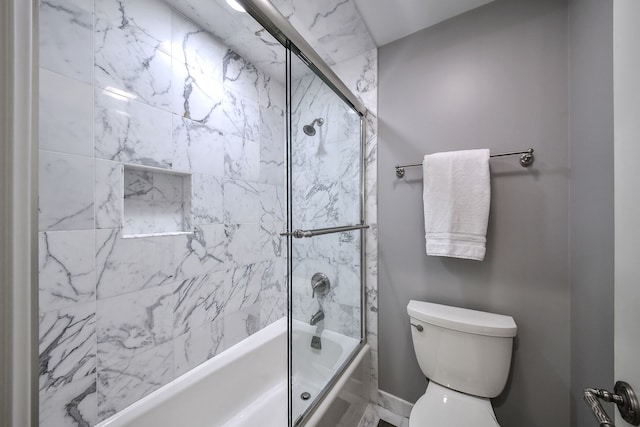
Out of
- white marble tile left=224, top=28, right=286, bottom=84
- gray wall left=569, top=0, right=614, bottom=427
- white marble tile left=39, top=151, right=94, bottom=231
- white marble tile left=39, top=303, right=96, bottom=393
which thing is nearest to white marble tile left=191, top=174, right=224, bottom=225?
white marble tile left=39, top=151, right=94, bottom=231

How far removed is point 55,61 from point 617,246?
1.78 metres

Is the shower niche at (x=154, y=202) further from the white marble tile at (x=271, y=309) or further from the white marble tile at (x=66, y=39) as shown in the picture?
the white marble tile at (x=271, y=309)

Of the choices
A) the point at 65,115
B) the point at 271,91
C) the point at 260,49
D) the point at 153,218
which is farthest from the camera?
the point at 271,91

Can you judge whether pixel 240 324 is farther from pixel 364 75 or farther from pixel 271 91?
pixel 364 75

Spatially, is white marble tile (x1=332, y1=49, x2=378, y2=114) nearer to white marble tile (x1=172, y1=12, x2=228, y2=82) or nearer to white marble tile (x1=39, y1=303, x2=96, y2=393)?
white marble tile (x1=172, y1=12, x2=228, y2=82)

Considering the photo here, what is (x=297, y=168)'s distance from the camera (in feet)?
3.42

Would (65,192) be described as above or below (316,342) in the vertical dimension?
above

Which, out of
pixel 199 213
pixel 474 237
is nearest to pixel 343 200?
pixel 474 237

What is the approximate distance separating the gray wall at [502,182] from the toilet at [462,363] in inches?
6.3

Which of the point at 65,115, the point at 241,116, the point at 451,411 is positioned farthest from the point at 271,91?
the point at 451,411

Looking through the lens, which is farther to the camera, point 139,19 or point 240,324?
point 240,324

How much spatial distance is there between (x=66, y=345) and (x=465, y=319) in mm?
1684

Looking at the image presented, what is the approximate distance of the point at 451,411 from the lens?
1.01m

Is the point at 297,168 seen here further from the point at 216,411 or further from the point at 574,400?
the point at 574,400
